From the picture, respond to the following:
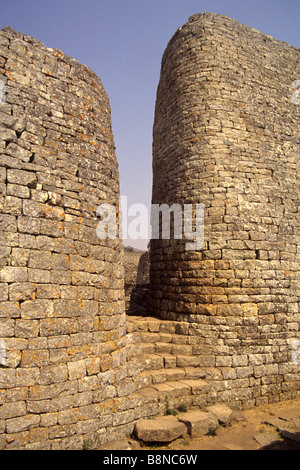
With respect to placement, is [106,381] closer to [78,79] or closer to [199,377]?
[199,377]

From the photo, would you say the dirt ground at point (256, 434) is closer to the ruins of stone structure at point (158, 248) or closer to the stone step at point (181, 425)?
the stone step at point (181, 425)

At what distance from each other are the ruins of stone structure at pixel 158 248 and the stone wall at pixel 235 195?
1.2 inches

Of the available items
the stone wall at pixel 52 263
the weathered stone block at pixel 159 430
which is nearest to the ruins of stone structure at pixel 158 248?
the stone wall at pixel 52 263

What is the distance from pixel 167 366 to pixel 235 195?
3.55m

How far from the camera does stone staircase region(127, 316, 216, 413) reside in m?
5.02

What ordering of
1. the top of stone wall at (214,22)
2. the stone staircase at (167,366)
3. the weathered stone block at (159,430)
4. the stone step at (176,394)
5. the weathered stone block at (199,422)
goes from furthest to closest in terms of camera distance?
the top of stone wall at (214,22) < the stone staircase at (167,366) < the stone step at (176,394) < the weathered stone block at (199,422) < the weathered stone block at (159,430)

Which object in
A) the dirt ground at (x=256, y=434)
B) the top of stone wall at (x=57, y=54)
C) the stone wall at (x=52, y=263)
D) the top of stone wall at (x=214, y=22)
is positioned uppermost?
the top of stone wall at (x=214, y=22)

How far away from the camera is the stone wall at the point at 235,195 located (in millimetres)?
6156

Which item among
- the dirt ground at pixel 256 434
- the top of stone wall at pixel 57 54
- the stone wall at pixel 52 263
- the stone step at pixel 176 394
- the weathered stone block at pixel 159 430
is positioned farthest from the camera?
the stone step at pixel 176 394

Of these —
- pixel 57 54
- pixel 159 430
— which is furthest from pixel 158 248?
pixel 57 54

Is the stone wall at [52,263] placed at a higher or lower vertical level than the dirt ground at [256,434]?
higher

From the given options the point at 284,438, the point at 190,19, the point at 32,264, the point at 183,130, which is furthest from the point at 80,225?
the point at 190,19

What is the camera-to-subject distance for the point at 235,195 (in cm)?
652
